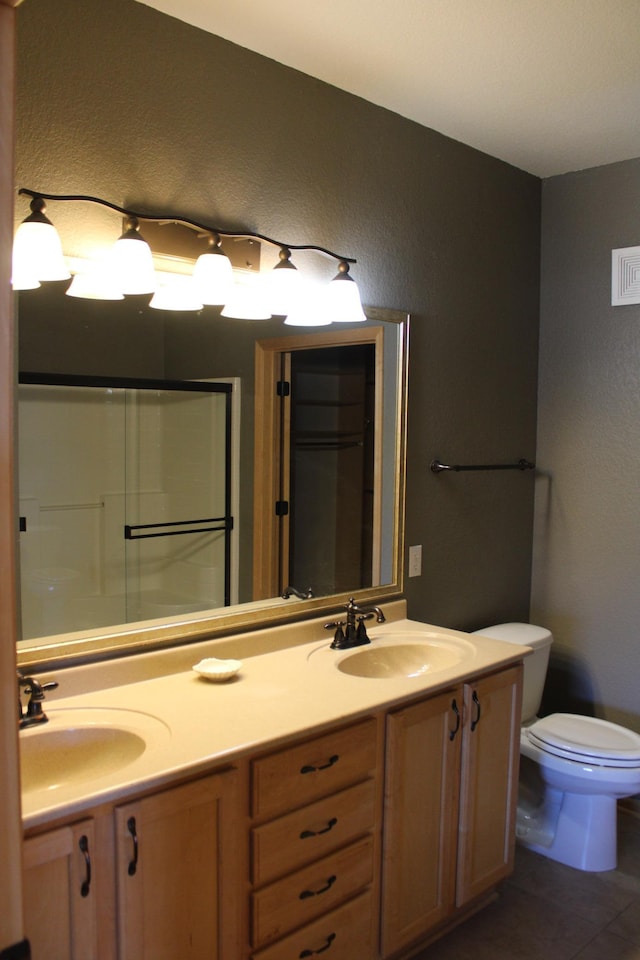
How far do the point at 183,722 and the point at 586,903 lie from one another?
1.61 metres

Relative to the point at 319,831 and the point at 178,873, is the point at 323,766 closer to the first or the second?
the point at 319,831

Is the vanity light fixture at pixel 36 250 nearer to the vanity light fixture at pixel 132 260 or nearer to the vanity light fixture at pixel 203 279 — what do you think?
the vanity light fixture at pixel 203 279

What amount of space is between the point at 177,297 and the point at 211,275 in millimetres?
104

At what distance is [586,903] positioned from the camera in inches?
98.5

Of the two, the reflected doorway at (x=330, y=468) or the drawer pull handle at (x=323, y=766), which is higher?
the reflected doorway at (x=330, y=468)

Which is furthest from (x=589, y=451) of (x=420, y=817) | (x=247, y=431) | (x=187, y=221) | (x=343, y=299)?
Answer: (x=187, y=221)

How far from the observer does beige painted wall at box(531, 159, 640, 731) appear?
3.08m

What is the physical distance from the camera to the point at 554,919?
95.1 inches

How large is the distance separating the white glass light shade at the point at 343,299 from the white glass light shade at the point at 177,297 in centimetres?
43

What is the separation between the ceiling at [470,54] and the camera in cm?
197

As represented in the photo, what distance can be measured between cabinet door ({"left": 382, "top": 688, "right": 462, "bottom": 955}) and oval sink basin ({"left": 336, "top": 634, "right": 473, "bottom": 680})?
253 millimetres

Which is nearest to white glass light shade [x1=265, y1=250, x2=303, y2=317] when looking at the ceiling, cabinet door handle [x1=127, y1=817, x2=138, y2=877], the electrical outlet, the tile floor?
the ceiling

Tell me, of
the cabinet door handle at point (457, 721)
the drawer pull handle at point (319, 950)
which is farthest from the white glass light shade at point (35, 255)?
the drawer pull handle at point (319, 950)

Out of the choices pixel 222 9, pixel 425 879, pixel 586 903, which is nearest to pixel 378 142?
pixel 222 9
